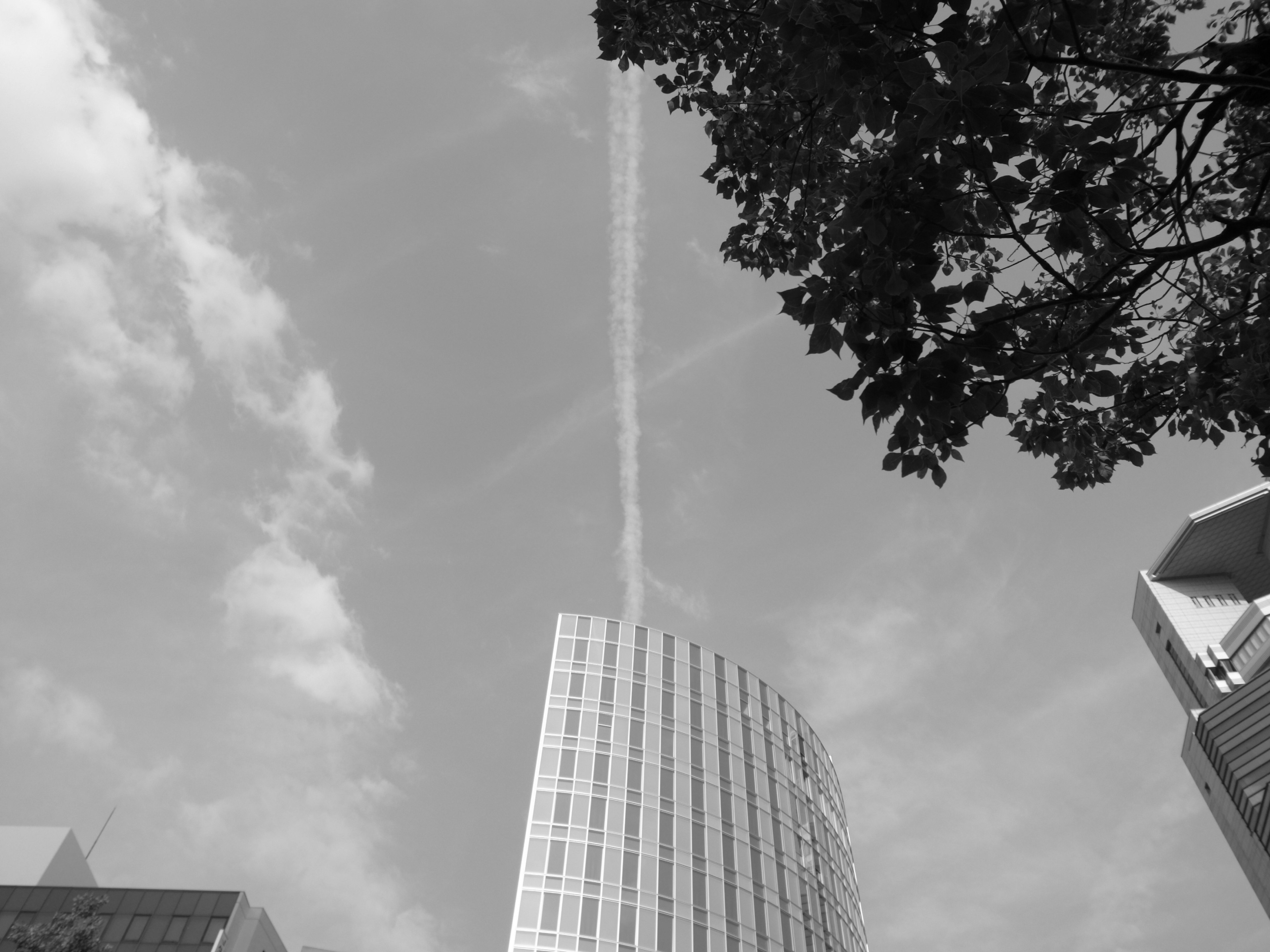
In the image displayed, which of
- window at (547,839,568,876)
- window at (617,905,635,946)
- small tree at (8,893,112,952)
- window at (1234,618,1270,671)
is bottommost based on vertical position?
small tree at (8,893,112,952)

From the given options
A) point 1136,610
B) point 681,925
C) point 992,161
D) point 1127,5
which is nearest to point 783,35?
point 992,161

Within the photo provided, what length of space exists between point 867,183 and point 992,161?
55 cm

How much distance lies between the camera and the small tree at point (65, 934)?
74.3 ft

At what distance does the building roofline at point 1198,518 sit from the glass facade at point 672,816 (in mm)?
42553

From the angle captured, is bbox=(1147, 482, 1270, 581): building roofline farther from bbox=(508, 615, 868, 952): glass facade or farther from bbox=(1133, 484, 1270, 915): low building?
bbox=(508, 615, 868, 952): glass facade

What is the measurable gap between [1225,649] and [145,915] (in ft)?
251

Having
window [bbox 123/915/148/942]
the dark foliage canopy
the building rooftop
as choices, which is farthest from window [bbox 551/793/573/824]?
the building rooftop

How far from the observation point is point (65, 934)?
23.2 m

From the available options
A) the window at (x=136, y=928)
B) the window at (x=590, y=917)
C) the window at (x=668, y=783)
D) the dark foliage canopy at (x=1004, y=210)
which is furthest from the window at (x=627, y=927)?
the dark foliage canopy at (x=1004, y=210)

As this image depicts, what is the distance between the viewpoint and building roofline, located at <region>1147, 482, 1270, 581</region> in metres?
76.9

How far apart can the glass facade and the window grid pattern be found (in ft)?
61.4

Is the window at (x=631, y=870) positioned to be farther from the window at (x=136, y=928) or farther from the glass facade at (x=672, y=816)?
the window at (x=136, y=928)

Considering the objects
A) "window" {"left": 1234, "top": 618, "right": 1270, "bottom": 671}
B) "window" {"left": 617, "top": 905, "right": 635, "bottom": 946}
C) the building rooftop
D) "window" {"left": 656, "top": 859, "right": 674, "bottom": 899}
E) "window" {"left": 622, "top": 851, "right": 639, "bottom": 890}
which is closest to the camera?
"window" {"left": 617, "top": 905, "right": 635, "bottom": 946}

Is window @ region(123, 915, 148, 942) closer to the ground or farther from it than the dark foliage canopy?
farther from it
